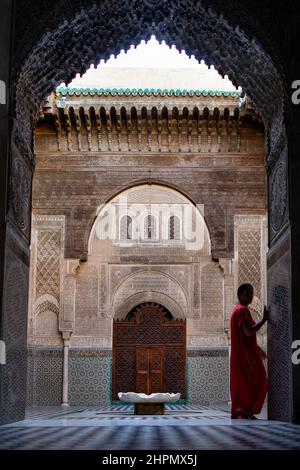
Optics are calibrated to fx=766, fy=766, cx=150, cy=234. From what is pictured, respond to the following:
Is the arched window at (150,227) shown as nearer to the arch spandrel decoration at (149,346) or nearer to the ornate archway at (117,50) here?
the arch spandrel decoration at (149,346)

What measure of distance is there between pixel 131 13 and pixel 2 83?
150 cm

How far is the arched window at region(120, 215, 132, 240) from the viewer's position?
1197 cm

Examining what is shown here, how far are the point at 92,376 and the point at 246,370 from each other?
578 centimetres

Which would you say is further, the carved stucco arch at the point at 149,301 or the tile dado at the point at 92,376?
the carved stucco arch at the point at 149,301

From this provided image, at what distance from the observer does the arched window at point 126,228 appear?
12.0 metres

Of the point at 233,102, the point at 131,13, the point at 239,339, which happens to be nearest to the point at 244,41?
the point at 131,13

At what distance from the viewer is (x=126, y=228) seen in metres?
12.0

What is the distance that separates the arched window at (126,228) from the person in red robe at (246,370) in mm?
5991

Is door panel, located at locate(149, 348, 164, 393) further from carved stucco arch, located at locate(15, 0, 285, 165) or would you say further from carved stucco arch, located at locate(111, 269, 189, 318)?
carved stucco arch, located at locate(15, 0, 285, 165)

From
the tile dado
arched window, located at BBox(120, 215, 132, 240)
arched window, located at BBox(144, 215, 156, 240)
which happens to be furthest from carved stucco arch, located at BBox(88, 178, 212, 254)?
the tile dado

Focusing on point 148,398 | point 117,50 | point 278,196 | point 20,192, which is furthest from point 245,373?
point 117,50

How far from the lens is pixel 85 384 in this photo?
11398 millimetres

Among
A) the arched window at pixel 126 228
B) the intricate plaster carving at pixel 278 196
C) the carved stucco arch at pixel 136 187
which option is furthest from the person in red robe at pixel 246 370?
the arched window at pixel 126 228

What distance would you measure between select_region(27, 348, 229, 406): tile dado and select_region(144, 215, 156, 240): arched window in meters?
1.90
